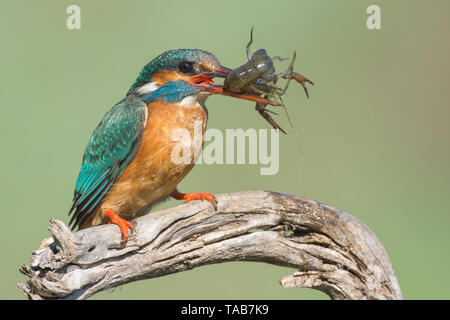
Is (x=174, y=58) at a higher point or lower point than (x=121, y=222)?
higher

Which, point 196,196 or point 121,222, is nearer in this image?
point 121,222

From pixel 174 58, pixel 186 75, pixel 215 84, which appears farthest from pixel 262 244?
pixel 174 58

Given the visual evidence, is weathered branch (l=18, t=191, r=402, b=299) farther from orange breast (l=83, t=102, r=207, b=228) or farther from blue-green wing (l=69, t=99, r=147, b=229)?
blue-green wing (l=69, t=99, r=147, b=229)

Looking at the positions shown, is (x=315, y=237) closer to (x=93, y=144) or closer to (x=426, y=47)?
(x=93, y=144)

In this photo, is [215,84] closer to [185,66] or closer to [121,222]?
[185,66]

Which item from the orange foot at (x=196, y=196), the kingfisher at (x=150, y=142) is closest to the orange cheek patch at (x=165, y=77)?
the kingfisher at (x=150, y=142)

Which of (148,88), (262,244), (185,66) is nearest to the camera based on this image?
(262,244)

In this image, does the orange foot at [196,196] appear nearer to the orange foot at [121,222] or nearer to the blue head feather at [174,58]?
the orange foot at [121,222]
